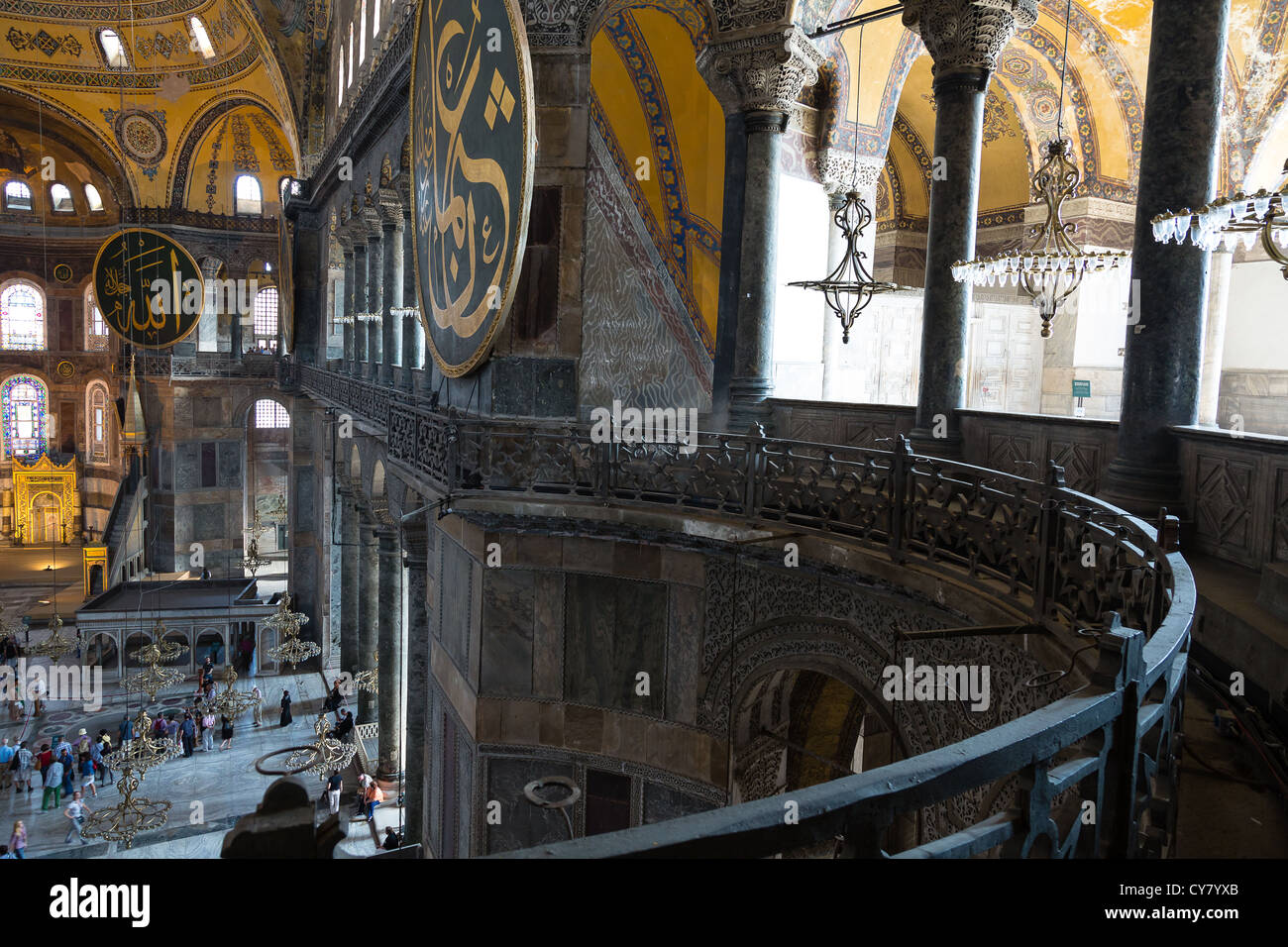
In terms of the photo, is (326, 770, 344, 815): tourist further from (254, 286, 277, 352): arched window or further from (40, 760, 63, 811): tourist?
(254, 286, 277, 352): arched window

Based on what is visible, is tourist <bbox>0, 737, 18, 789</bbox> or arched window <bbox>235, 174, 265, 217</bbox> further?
arched window <bbox>235, 174, 265, 217</bbox>

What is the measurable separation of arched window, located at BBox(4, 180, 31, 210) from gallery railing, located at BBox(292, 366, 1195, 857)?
27327 millimetres

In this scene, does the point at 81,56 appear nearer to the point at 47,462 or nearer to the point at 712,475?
the point at 47,462

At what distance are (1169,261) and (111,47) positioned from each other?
1074 inches

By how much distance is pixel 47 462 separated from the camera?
2873 cm

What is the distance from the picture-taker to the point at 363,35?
1409 cm

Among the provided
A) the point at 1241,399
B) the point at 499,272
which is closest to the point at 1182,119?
the point at 499,272

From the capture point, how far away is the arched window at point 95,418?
29547 millimetres

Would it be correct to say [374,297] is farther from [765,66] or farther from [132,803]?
[765,66]

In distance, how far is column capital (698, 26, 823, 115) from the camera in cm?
765

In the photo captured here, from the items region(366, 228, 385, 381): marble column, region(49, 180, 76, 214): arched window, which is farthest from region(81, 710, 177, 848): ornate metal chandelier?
region(49, 180, 76, 214): arched window

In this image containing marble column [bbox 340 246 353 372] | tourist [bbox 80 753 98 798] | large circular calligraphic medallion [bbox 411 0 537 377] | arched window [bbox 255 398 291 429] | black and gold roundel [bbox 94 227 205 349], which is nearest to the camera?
large circular calligraphic medallion [bbox 411 0 537 377]

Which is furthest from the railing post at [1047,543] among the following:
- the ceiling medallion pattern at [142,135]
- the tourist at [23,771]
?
the ceiling medallion pattern at [142,135]

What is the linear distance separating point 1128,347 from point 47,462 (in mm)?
32692
